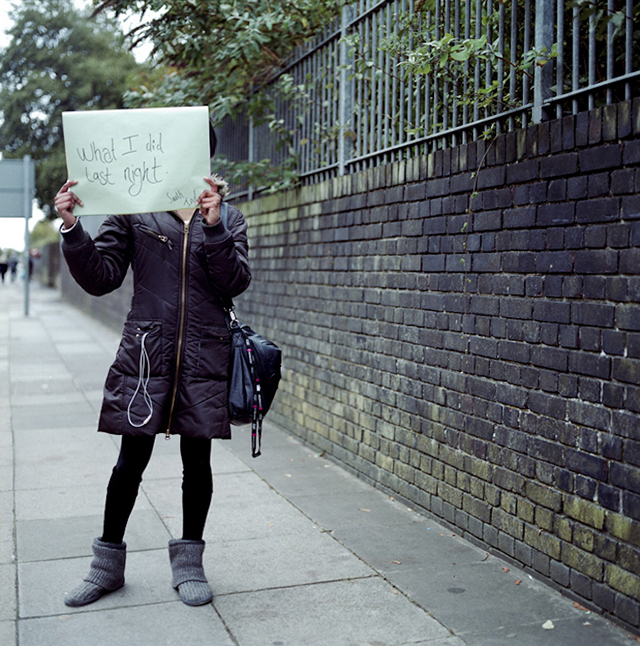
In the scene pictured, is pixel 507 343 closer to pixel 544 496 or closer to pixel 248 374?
pixel 544 496

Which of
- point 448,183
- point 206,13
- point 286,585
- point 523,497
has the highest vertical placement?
point 206,13

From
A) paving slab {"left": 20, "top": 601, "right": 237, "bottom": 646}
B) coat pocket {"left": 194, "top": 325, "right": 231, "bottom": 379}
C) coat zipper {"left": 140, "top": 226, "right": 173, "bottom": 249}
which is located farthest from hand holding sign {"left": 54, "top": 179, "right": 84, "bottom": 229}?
paving slab {"left": 20, "top": 601, "right": 237, "bottom": 646}

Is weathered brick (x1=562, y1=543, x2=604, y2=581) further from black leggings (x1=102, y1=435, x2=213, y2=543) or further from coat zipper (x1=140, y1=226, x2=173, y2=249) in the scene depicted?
coat zipper (x1=140, y1=226, x2=173, y2=249)

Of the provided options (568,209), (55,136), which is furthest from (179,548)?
(55,136)

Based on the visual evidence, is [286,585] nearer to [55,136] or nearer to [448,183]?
[448,183]

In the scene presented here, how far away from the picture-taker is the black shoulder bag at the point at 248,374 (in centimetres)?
378

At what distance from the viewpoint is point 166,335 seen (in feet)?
12.2

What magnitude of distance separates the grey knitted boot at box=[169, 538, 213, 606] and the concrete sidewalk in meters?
0.06

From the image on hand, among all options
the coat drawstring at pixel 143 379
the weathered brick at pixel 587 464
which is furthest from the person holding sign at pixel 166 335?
the weathered brick at pixel 587 464

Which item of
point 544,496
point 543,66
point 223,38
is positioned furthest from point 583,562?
point 223,38

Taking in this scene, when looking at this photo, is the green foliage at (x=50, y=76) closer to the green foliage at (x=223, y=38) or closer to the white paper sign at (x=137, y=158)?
the green foliage at (x=223, y=38)

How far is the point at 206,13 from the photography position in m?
7.67

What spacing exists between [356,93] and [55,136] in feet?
84.0

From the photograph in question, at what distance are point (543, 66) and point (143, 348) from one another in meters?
2.21
